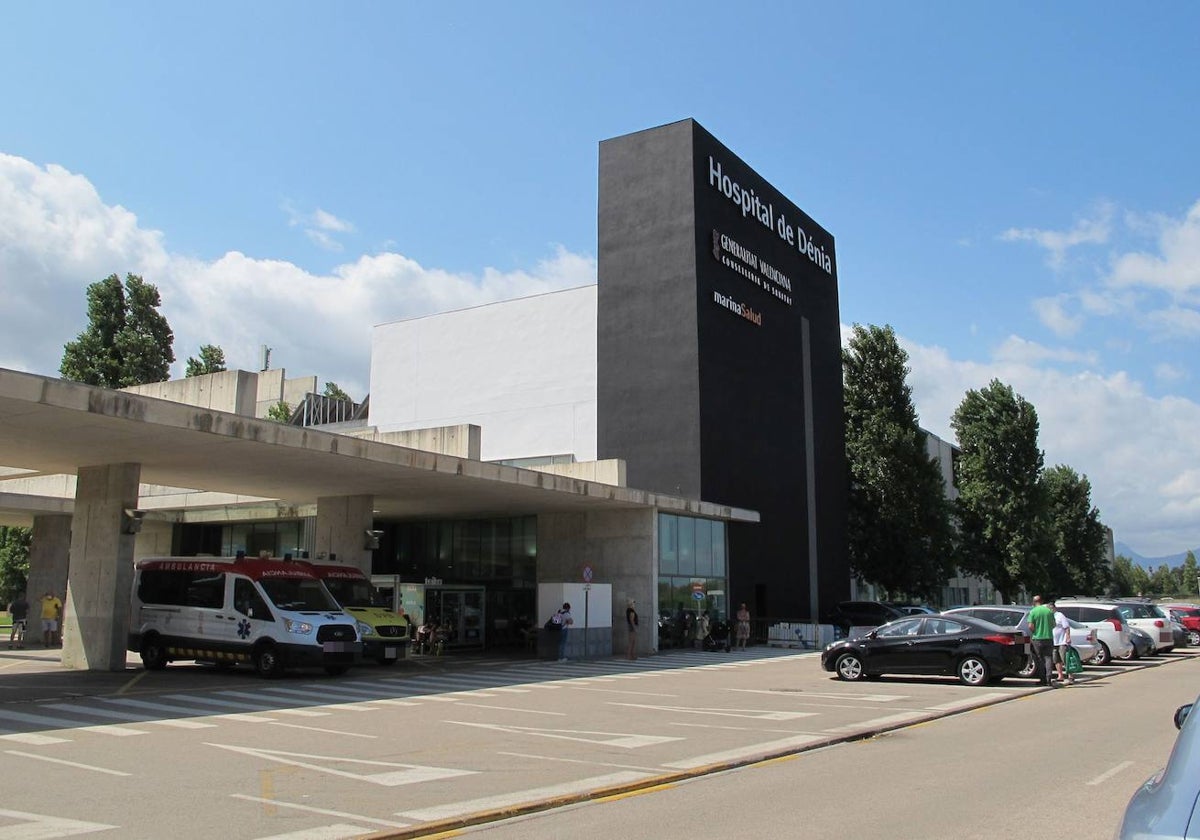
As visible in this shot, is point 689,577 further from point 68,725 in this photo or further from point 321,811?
point 321,811

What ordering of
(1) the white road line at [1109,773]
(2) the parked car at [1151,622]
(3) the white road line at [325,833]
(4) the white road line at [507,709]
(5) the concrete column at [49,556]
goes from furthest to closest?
(5) the concrete column at [49,556]
(2) the parked car at [1151,622]
(4) the white road line at [507,709]
(1) the white road line at [1109,773]
(3) the white road line at [325,833]

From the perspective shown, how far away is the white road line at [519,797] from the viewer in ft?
26.2

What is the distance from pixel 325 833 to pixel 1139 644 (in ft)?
88.7

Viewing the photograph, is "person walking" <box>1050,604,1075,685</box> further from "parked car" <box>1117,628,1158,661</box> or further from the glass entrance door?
the glass entrance door

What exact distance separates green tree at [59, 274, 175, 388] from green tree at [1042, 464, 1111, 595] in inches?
2252

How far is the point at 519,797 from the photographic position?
28.5 ft

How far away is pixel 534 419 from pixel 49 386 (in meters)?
25.3

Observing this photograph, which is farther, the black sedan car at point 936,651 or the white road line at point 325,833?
the black sedan car at point 936,651

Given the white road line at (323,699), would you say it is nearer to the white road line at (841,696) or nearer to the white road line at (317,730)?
the white road line at (317,730)

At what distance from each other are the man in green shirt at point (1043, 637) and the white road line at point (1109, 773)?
10329mm

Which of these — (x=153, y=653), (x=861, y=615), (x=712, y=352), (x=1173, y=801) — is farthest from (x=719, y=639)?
(x=1173, y=801)

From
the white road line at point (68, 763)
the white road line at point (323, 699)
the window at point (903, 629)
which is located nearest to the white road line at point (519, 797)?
the white road line at point (68, 763)

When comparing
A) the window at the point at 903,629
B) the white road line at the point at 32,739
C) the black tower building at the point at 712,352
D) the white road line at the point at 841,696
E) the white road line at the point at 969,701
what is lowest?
the white road line at the point at 841,696

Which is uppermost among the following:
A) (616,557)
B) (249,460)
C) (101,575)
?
(249,460)
